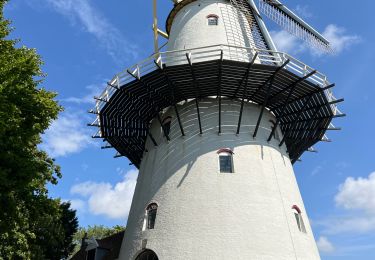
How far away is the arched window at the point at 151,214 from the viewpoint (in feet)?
50.7

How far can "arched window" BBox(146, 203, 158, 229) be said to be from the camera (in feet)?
50.7

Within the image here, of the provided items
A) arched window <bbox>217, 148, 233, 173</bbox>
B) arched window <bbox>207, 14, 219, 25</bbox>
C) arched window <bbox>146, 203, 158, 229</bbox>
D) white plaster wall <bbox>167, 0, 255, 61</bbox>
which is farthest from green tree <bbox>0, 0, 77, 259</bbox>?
arched window <bbox>207, 14, 219, 25</bbox>

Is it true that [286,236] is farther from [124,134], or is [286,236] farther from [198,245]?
[124,134]

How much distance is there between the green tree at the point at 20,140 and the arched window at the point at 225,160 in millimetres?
7316

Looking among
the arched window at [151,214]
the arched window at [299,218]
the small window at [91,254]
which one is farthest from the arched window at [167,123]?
the small window at [91,254]

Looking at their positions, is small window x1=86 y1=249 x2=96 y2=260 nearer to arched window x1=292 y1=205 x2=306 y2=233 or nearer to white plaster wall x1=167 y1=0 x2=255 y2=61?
arched window x1=292 y1=205 x2=306 y2=233

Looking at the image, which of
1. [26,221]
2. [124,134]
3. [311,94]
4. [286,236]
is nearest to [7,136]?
[26,221]

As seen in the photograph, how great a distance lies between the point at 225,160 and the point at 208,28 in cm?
855

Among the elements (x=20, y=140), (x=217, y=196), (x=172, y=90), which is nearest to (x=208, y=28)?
(x=172, y=90)

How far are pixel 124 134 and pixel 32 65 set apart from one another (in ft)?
26.6

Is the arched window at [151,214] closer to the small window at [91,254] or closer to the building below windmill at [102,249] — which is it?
the building below windmill at [102,249]

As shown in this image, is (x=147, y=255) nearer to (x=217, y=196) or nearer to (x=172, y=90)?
(x=217, y=196)

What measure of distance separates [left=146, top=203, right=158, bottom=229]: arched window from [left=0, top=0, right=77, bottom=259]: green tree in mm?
3984

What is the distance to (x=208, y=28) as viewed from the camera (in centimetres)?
2036
